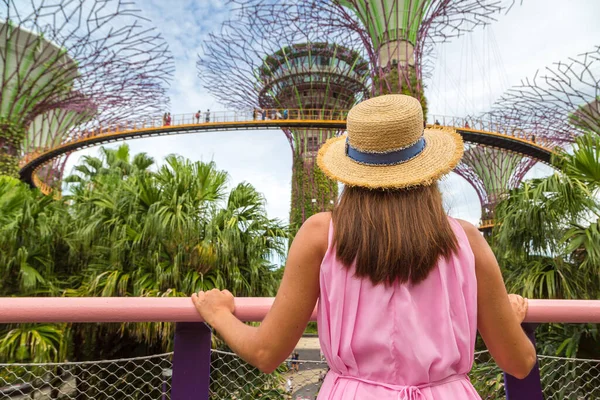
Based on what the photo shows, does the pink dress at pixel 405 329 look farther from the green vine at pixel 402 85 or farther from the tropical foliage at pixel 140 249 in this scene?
the green vine at pixel 402 85

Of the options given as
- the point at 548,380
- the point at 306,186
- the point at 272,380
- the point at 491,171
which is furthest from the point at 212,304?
the point at 491,171

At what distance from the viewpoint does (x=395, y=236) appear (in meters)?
0.81

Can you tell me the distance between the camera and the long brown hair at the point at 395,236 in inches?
31.4

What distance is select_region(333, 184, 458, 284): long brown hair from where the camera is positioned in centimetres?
80

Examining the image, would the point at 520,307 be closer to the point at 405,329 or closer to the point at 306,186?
the point at 405,329

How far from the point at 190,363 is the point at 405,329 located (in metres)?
0.66

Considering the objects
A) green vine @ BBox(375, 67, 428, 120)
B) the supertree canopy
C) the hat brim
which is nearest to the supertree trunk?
green vine @ BBox(375, 67, 428, 120)

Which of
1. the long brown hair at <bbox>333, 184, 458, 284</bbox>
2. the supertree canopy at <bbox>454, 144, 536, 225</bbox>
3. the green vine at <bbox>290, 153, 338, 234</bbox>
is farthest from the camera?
the supertree canopy at <bbox>454, 144, 536, 225</bbox>

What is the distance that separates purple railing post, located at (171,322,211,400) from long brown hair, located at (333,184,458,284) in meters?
0.57

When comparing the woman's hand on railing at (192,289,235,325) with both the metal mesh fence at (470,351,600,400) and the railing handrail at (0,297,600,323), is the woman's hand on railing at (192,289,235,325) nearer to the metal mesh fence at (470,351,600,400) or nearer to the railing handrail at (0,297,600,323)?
the railing handrail at (0,297,600,323)

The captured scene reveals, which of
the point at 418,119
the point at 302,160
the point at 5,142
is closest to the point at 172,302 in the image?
the point at 418,119

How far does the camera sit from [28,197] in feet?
22.4

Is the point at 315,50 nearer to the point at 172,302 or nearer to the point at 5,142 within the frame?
the point at 5,142

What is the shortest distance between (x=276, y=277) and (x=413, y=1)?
41.8 ft
